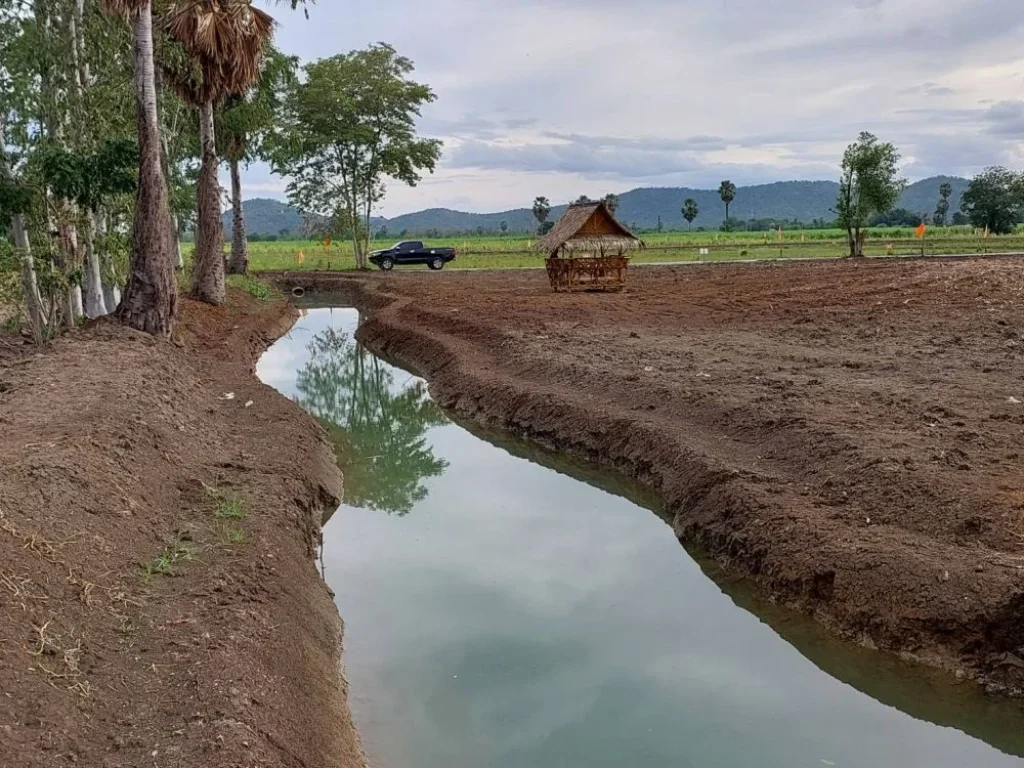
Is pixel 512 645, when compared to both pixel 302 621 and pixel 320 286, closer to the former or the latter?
pixel 302 621

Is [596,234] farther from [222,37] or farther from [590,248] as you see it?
[222,37]

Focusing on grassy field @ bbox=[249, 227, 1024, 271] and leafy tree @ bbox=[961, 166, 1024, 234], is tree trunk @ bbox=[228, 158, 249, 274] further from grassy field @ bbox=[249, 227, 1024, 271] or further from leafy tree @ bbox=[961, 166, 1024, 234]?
leafy tree @ bbox=[961, 166, 1024, 234]

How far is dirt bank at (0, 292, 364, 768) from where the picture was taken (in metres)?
4.50

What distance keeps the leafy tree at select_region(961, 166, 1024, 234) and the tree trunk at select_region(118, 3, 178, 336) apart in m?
59.1

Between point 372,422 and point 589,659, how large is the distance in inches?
415

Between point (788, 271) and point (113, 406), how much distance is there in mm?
28271

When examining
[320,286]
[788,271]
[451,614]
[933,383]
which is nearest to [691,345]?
[933,383]

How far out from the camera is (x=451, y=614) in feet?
26.8

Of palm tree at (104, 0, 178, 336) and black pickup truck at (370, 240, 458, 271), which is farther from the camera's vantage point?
black pickup truck at (370, 240, 458, 271)

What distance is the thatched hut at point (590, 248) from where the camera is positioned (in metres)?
28.4

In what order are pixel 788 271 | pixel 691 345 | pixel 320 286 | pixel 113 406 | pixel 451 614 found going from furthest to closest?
1. pixel 320 286
2. pixel 788 271
3. pixel 691 345
4. pixel 113 406
5. pixel 451 614

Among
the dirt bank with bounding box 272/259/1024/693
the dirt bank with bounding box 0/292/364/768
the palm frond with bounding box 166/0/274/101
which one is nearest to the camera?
the dirt bank with bounding box 0/292/364/768

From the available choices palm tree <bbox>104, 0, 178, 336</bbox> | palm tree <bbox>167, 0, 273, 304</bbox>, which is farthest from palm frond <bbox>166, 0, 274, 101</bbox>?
palm tree <bbox>104, 0, 178, 336</bbox>

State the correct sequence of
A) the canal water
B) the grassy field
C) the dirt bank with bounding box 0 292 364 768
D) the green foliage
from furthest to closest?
the grassy field
the green foliage
the canal water
the dirt bank with bounding box 0 292 364 768
